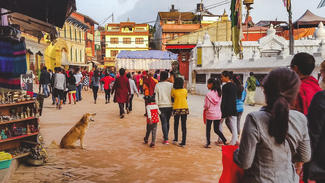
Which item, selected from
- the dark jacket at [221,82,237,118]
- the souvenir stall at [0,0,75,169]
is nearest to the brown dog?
the souvenir stall at [0,0,75,169]

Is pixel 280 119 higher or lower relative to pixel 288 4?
lower

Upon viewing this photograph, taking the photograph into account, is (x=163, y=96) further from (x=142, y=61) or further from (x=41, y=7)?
Result: (x=142, y=61)

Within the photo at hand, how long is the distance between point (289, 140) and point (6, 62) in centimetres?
489

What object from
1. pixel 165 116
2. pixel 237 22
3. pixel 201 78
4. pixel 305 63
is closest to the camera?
pixel 305 63

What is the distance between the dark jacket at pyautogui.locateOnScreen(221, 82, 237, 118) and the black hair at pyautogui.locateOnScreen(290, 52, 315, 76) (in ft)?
10.5

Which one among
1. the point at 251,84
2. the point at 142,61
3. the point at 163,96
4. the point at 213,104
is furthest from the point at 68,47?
the point at 213,104

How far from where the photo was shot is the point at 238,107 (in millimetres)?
6625

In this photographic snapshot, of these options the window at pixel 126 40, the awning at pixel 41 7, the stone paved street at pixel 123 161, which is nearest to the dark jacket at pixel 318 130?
the stone paved street at pixel 123 161

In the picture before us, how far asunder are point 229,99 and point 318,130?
3792 mm

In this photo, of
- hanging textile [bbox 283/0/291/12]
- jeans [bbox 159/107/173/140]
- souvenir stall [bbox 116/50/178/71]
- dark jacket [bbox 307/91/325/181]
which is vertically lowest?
jeans [bbox 159/107/173/140]

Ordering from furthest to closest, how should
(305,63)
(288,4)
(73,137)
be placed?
(288,4), (73,137), (305,63)

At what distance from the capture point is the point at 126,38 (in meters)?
53.8

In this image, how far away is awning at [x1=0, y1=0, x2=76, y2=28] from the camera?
5.21m

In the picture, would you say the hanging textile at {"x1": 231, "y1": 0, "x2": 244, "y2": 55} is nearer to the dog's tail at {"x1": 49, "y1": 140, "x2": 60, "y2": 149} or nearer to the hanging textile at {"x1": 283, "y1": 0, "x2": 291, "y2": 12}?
the hanging textile at {"x1": 283, "y1": 0, "x2": 291, "y2": 12}
